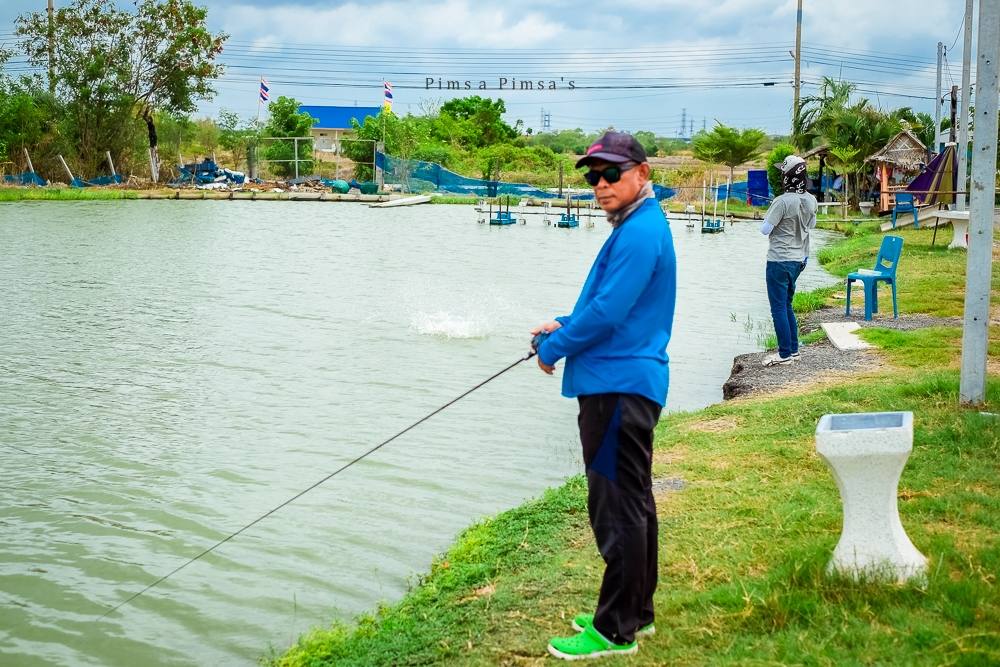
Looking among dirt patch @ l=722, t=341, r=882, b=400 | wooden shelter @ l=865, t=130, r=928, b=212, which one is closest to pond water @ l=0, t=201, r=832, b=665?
dirt patch @ l=722, t=341, r=882, b=400

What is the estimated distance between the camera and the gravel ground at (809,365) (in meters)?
9.79

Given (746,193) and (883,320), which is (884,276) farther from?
(746,193)

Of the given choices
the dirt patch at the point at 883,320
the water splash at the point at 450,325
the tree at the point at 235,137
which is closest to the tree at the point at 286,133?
the tree at the point at 235,137

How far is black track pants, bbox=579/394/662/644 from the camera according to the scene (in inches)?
154

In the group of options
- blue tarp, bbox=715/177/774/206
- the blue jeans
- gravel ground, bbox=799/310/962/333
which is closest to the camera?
the blue jeans

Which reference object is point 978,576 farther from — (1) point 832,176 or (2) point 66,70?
(2) point 66,70

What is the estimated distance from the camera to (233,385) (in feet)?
40.2

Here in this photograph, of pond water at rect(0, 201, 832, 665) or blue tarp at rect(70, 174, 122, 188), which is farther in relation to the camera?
blue tarp at rect(70, 174, 122, 188)

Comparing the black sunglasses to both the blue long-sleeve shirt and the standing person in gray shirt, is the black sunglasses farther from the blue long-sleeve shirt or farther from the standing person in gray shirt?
the standing person in gray shirt

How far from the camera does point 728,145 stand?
187 ft

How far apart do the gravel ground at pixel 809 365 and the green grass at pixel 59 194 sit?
141 ft

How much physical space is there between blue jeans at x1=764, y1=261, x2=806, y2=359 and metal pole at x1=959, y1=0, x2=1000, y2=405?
2478mm

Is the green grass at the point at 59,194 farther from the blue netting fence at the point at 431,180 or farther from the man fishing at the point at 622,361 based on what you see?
the man fishing at the point at 622,361

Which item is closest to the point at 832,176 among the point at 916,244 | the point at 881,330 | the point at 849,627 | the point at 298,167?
the point at 916,244
